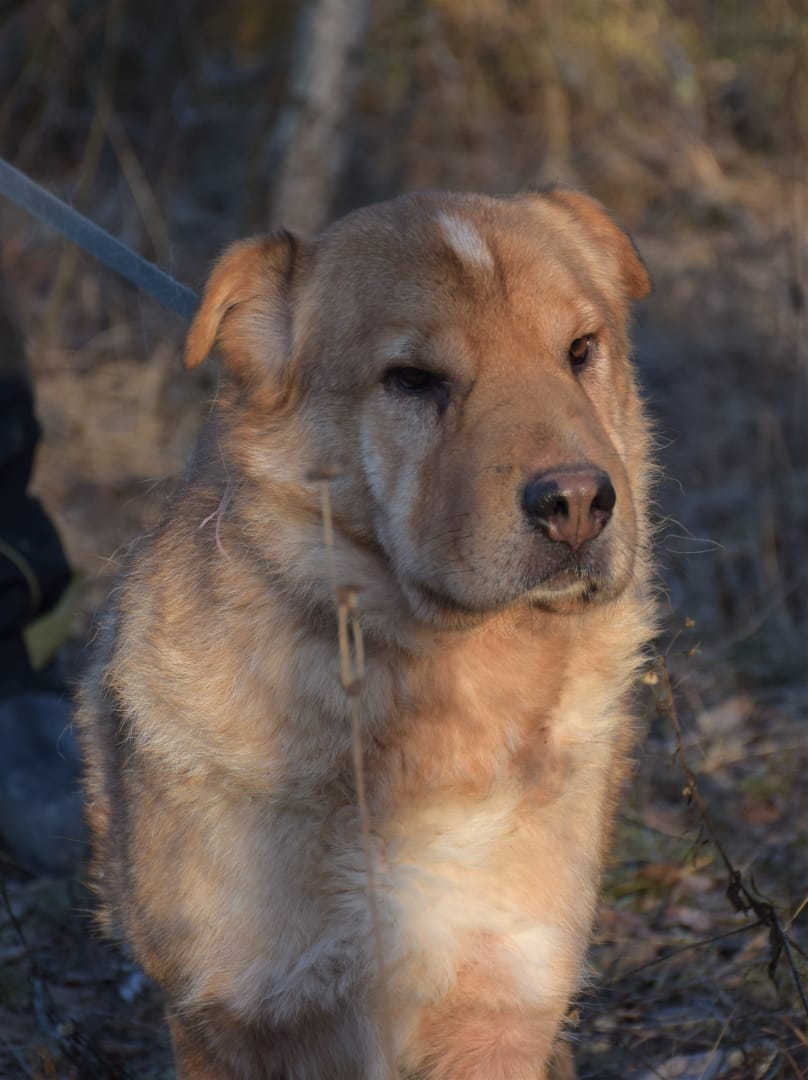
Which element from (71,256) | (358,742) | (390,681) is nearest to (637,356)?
(71,256)

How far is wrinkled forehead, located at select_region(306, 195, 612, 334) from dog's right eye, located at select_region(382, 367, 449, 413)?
Result: 11 cm

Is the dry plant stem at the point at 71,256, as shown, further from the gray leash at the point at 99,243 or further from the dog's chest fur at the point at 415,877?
the dog's chest fur at the point at 415,877

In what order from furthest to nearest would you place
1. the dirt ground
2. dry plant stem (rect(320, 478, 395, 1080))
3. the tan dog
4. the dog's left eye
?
the dirt ground < the dog's left eye < the tan dog < dry plant stem (rect(320, 478, 395, 1080))

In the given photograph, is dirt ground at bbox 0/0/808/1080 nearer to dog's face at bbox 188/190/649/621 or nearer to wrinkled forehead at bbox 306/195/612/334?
dog's face at bbox 188/190/649/621

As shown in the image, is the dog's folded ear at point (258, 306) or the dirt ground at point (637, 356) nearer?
the dog's folded ear at point (258, 306)

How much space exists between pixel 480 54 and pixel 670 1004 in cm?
960

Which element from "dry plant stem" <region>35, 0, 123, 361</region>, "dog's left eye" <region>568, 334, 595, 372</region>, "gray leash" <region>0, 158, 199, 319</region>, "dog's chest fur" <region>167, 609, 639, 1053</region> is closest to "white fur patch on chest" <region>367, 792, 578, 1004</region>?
"dog's chest fur" <region>167, 609, 639, 1053</region>

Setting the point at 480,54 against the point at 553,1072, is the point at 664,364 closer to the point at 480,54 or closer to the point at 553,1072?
the point at 480,54

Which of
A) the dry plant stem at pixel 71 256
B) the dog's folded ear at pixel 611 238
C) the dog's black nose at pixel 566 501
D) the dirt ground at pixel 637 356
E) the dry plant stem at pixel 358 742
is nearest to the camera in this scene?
the dry plant stem at pixel 358 742

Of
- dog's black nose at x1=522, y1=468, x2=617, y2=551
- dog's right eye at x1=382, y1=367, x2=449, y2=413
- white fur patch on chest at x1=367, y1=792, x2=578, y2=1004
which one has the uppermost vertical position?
dog's right eye at x1=382, y1=367, x2=449, y2=413

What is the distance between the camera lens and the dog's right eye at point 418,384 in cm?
289

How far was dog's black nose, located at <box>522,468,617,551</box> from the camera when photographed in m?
2.60

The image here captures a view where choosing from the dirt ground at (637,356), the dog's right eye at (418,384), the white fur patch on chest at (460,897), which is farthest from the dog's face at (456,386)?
the dirt ground at (637,356)

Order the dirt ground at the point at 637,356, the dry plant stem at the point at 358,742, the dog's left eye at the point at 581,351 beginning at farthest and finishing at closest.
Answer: the dirt ground at the point at 637,356
the dog's left eye at the point at 581,351
the dry plant stem at the point at 358,742
